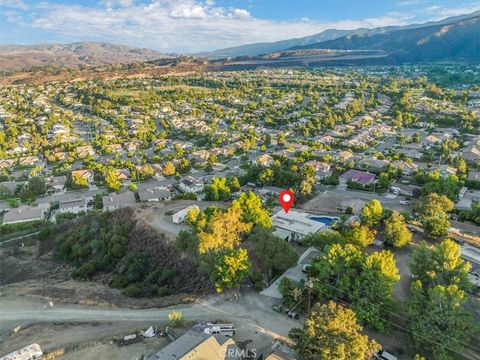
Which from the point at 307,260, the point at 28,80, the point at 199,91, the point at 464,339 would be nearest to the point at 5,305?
the point at 307,260

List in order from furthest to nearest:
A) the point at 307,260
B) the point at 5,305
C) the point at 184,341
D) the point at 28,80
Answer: the point at 28,80
the point at 307,260
the point at 5,305
the point at 184,341

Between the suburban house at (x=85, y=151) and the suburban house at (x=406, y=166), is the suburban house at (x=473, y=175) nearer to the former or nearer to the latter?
the suburban house at (x=406, y=166)

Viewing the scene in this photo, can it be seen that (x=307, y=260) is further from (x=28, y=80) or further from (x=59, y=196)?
(x=28, y=80)

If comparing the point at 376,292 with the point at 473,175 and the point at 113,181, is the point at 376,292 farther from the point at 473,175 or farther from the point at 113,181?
the point at 113,181

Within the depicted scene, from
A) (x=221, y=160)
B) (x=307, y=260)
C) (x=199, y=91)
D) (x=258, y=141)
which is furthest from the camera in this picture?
(x=199, y=91)

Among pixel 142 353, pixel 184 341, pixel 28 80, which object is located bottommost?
pixel 142 353

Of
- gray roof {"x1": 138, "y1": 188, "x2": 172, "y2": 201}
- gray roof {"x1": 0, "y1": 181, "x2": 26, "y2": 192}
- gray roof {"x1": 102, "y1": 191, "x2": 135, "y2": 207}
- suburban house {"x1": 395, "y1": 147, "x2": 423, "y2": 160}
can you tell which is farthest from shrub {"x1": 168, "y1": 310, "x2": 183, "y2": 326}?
suburban house {"x1": 395, "y1": 147, "x2": 423, "y2": 160}

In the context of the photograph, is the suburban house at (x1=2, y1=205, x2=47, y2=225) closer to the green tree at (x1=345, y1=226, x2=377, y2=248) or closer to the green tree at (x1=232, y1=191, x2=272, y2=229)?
the green tree at (x1=232, y1=191, x2=272, y2=229)
